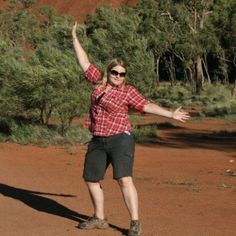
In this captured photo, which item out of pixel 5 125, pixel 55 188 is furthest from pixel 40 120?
pixel 55 188

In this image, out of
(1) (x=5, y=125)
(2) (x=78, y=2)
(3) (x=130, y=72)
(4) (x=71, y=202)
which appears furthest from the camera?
(2) (x=78, y=2)

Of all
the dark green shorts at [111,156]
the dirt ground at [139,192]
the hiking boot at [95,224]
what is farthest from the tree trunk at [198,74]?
the dark green shorts at [111,156]

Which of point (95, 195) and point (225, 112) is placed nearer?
point (95, 195)

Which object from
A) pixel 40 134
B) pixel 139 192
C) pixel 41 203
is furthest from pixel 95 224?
pixel 40 134

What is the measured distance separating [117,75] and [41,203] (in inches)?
114

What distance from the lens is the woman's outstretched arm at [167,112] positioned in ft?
23.1

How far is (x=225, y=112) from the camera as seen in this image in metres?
31.1

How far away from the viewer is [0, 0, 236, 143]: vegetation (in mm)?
18906

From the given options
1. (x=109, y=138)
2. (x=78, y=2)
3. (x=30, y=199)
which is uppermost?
(x=78, y=2)

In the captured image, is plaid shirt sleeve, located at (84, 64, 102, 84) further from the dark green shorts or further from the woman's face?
the dark green shorts

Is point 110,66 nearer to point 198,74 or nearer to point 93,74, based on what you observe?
point 93,74

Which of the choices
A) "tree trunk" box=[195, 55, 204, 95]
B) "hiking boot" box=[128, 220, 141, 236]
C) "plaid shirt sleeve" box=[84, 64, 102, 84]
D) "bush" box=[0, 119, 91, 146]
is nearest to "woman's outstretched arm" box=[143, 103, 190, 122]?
"plaid shirt sleeve" box=[84, 64, 102, 84]

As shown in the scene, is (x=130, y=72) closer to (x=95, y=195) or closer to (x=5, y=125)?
(x=5, y=125)

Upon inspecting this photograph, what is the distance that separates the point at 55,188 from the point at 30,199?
1.08m
